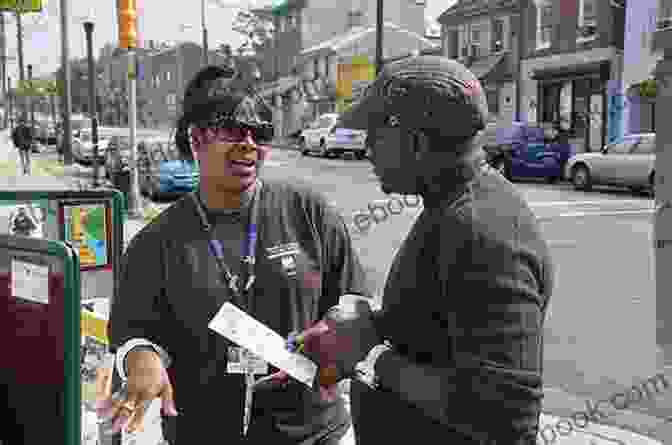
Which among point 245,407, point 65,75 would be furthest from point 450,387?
point 65,75

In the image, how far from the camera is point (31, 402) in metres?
2.02

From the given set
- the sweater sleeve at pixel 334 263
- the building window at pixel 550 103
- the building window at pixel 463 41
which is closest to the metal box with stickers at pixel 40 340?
the sweater sleeve at pixel 334 263

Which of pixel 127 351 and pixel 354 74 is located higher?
pixel 354 74

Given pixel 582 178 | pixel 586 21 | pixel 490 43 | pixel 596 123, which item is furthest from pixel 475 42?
pixel 582 178

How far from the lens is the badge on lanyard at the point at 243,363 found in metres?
2.02

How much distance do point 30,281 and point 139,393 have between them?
0.45 m

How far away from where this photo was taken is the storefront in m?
25.0

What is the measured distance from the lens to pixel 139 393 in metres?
1.92

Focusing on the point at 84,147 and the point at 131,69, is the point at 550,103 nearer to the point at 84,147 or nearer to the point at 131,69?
the point at 84,147

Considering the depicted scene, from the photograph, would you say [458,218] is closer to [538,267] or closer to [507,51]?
[538,267]

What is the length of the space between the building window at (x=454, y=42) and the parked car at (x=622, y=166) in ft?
53.4

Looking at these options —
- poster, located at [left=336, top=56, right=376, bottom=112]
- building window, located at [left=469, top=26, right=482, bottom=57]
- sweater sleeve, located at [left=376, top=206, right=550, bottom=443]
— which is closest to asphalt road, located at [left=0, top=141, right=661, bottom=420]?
sweater sleeve, located at [left=376, top=206, right=550, bottom=443]

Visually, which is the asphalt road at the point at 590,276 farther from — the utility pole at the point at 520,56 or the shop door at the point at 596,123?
the utility pole at the point at 520,56

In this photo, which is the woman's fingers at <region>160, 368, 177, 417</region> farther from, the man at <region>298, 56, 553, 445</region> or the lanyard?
the man at <region>298, 56, 553, 445</region>
